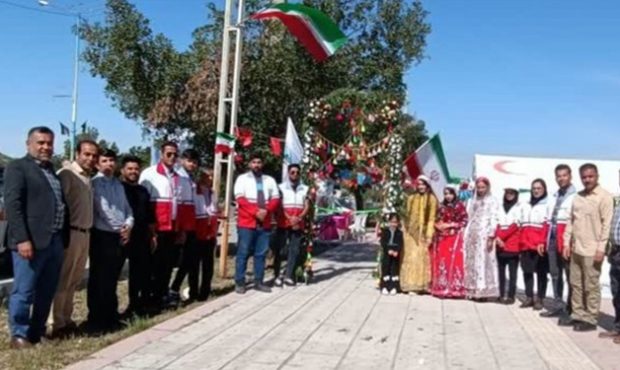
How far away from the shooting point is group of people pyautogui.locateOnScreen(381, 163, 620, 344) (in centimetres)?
849

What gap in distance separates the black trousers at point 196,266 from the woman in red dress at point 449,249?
326cm

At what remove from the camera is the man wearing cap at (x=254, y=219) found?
9.14 m

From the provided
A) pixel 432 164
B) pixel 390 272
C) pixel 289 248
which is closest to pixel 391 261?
pixel 390 272

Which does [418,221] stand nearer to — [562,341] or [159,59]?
[562,341]

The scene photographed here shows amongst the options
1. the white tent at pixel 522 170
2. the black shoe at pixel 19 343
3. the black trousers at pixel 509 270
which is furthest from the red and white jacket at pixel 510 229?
the white tent at pixel 522 170

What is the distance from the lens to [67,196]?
5.89 metres

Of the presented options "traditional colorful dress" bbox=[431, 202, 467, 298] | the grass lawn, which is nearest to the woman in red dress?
"traditional colorful dress" bbox=[431, 202, 467, 298]

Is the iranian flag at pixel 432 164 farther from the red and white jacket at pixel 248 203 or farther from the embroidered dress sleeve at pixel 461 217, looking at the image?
the red and white jacket at pixel 248 203

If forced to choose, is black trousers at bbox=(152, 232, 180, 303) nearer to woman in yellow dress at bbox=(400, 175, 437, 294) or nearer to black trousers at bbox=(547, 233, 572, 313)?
woman in yellow dress at bbox=(400, 175, 437, 294)

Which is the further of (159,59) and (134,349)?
(159,59)

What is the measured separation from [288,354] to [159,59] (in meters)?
8.40

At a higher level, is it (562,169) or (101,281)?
(562,169)

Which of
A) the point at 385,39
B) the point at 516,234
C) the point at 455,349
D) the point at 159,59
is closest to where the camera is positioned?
the point at 455,349

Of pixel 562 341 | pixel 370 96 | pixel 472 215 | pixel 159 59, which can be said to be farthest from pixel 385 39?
pixel 562 341
